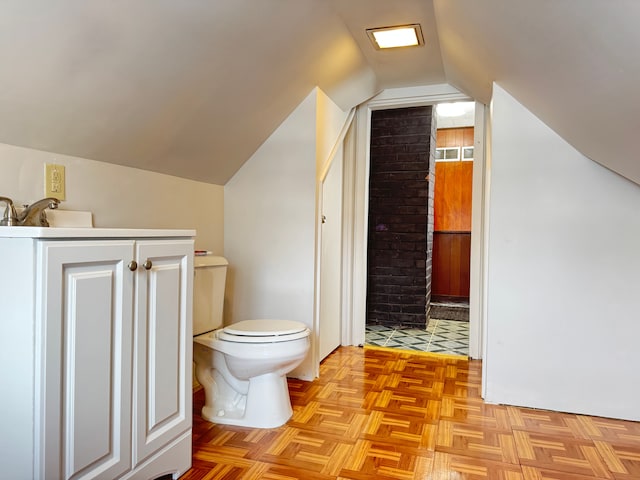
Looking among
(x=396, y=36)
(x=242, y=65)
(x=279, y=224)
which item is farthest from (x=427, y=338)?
(x=242, y=65)

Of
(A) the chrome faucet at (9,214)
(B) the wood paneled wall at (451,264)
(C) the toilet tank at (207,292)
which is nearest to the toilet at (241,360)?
(C) the toilet tank at (207,292)

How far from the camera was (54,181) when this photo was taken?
1.56 m

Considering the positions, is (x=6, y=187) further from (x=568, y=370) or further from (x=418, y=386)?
(x=568, y=370)

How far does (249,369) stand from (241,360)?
0.19 feet

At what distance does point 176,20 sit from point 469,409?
2083 millimetres

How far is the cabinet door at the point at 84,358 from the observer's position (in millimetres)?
1080

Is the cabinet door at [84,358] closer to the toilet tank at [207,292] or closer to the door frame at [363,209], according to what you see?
the toilet tank at [207,292]

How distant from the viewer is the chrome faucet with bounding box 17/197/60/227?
Answer: 1.38m

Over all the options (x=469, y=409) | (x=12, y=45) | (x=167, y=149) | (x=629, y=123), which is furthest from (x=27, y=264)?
(x=469, y=409)

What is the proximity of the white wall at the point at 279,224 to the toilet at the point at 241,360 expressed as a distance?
0.43 meters

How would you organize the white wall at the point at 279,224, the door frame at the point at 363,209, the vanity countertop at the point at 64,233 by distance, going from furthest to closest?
the door frame at the point at 363,209 < the white wall at the point at 279,224 < the vanity countertop at the point at 64,233

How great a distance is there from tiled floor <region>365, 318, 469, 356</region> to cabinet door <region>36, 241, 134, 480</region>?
238 cm

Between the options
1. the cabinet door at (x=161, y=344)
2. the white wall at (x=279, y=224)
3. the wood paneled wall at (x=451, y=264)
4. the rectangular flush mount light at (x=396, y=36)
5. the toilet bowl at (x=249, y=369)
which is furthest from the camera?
the wood paneled wall at (x=451, y=264)

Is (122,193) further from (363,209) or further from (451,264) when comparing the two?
(451,264)
